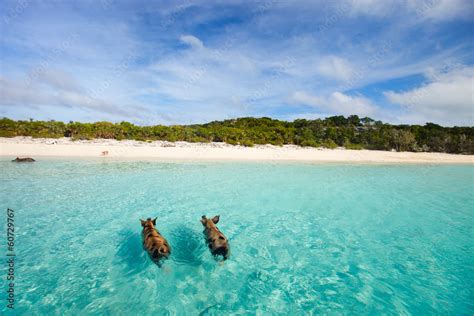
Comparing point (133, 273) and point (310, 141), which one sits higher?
point (310, 141)

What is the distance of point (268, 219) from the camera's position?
7.84m

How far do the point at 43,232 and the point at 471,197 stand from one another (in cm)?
1706

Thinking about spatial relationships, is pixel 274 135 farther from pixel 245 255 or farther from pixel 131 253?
pixel 131 253

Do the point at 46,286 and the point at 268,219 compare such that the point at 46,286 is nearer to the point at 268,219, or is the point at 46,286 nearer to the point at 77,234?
the point at 77,234

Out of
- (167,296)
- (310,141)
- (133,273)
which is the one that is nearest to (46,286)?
(133,273)

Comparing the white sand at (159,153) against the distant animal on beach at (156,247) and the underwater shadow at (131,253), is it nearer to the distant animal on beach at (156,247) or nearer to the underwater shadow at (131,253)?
the underwater shadow at (131,253)

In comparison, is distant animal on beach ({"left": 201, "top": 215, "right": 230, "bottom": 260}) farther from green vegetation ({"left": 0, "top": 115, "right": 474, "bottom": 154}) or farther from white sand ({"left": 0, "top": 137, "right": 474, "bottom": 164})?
green vegetation ({"left": 0, "top": 115, "right": 474, "bottom": 154})

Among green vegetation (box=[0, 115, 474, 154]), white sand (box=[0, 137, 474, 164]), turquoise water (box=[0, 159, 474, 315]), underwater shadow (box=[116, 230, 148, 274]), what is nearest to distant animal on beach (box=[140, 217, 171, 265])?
turquoise water (box=[0, 159, 474, 315])

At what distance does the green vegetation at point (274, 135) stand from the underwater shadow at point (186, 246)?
100ft

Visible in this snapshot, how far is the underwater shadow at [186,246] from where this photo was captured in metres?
5.09

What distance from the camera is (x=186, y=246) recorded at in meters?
5.74

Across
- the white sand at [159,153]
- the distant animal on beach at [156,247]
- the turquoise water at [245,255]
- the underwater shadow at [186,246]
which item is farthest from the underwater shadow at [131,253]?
the white sand at [159,153]

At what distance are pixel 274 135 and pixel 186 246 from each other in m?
38.8

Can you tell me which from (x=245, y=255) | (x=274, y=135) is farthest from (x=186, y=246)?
(x=274, y=135)
